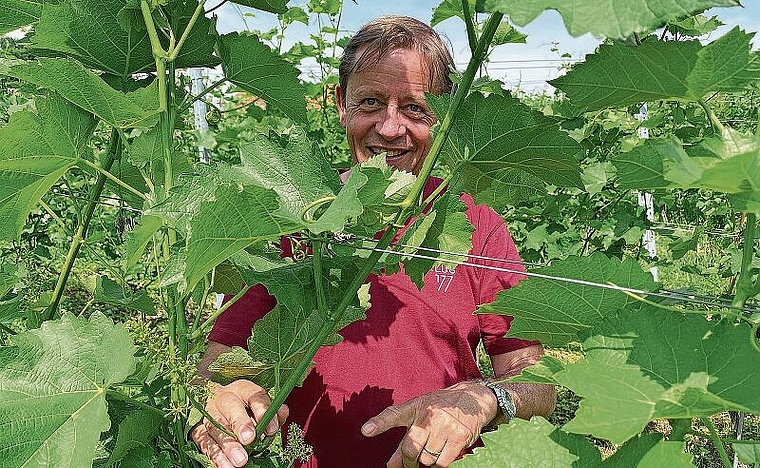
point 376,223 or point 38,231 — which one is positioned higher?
point 376,223

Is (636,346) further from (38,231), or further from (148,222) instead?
(38,231)

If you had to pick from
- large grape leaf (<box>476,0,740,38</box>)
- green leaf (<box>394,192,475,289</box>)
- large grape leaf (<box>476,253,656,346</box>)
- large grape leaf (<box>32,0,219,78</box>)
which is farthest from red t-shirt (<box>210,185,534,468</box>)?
large grape leaf (<box>476,0,740,38</box>)

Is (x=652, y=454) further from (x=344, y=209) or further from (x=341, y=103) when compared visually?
(x=341, y=103)

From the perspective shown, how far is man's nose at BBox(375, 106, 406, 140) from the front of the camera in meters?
2.25

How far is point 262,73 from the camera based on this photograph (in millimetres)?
1509

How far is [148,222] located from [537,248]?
4.06 meters

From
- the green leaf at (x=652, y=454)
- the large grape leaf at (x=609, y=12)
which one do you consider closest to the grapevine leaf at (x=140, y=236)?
the large grape leaf at (x=609, y=12)

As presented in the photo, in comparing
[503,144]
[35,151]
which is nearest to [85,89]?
[35,151]

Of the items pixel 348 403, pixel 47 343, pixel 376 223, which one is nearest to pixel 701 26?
pixel 348 403

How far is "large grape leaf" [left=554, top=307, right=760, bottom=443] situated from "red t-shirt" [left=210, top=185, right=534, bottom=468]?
1163 mm

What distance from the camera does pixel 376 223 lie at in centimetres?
112

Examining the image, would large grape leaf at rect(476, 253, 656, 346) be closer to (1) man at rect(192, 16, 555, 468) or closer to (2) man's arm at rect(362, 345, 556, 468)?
(2) man's arm at rect(362, 345, 556, 468)

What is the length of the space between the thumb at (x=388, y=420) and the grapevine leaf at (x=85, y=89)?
0.66m

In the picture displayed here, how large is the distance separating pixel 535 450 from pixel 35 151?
84 cm
